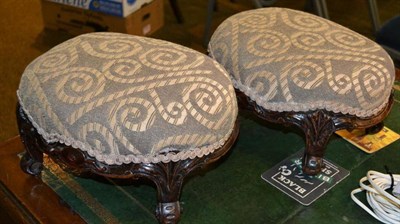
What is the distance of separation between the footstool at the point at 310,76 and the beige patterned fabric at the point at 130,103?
0.10m

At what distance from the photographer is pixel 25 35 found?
7.58 ft

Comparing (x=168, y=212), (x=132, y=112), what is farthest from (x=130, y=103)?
(x=168, y=212)

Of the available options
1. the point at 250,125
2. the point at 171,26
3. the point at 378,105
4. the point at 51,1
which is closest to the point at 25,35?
the point at 51,1

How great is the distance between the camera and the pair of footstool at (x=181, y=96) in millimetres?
971

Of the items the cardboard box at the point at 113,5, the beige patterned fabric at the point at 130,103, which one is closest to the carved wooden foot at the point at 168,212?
the beige patterned fabric at the point at 130,103

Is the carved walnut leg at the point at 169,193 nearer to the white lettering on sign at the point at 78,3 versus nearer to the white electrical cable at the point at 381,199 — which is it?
the white electrical cable at the point at 381,199

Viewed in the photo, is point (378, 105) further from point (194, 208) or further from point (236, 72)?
point (194, 208)

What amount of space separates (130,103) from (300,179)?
0.49m

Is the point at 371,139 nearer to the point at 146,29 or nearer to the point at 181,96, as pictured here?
the point at 181,96

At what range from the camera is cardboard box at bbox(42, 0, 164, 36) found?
2.15m

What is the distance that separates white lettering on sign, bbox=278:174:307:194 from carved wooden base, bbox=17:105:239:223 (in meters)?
0.22

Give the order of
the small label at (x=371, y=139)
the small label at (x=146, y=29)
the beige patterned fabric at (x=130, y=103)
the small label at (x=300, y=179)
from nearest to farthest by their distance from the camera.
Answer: the beige patterned fabric at (x=130, y=103) → the small label at (x=300, y=179) → the small label at (x=371, y=139) → the small label at (x=146, y=29)

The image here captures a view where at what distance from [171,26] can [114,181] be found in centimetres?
130

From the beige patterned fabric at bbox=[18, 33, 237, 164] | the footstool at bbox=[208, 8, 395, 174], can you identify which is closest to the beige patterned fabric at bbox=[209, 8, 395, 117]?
the footstool at bbox=[208, 8, 395, 174]
